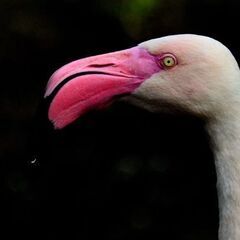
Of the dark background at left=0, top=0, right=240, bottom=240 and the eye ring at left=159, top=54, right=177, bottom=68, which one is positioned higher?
the eye ring at left=159, top=54, right=177, bottom=68

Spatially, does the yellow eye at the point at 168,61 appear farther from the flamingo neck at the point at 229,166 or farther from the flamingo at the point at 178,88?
the flamingo neck at the point at 229,166

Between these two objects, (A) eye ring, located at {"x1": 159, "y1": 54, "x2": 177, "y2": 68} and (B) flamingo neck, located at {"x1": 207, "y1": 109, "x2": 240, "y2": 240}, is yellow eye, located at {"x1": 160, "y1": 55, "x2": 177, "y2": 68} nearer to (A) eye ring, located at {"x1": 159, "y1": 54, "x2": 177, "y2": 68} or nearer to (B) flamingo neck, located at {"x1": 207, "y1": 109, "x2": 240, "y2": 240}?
(A) eye ring, located at {"x1": 159, "y1": 54, "x2": 177, "y2": 68}

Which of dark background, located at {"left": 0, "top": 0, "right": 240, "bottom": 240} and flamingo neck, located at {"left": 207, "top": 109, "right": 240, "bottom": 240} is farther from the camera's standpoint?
dark background, located at {"left": 0, "top": 0, "right": 240, "bottom": 240}

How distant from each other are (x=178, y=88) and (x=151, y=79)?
9cm

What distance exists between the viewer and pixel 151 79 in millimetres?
2729

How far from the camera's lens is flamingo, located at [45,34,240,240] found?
2.63 meters

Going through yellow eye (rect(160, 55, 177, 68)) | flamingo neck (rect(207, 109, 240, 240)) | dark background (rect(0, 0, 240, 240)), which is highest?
yellow eye (rect(160, 55, 177, 68))

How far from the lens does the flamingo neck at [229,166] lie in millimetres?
2643

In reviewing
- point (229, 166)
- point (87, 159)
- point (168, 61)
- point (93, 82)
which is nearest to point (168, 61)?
point (168, 61)

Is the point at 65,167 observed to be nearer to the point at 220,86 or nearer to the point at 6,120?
the point at 6,120

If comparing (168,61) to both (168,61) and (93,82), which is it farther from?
(93,82)

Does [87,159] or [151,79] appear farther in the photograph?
[87,159]

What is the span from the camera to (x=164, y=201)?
15.0 feet

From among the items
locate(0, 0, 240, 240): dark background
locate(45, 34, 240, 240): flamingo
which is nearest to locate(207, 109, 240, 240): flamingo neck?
locate(45, 34, 240, 240): flamingo
